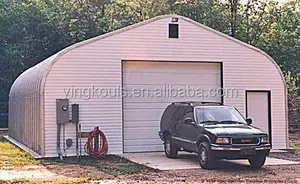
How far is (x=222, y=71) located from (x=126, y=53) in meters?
3.64

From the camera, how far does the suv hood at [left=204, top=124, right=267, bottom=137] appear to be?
39.4 ft

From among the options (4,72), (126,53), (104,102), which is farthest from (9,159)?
(4,72)

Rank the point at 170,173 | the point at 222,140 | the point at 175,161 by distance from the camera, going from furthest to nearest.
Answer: the point at 175,161 < the point at 222,140 < the point at 170,173

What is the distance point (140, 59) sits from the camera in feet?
54.2

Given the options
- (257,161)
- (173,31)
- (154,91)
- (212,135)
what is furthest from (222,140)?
(173,31)

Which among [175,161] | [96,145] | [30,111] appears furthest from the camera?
[30,111]

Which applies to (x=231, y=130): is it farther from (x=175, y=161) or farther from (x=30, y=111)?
(x=30, y=111)

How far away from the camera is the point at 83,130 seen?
1553 centimetres

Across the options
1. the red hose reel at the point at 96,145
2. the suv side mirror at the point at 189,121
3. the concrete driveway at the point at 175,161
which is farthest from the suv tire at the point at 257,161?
the red hose reel at the point at 96,145

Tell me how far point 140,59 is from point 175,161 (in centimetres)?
417

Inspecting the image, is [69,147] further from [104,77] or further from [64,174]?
[64,174]

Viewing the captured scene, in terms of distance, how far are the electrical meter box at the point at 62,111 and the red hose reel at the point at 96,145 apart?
946 mm

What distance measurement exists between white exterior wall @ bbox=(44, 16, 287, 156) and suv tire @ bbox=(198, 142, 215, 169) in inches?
168

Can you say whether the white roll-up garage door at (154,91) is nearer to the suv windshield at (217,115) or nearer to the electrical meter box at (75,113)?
the electrical meter box at (75,113)
